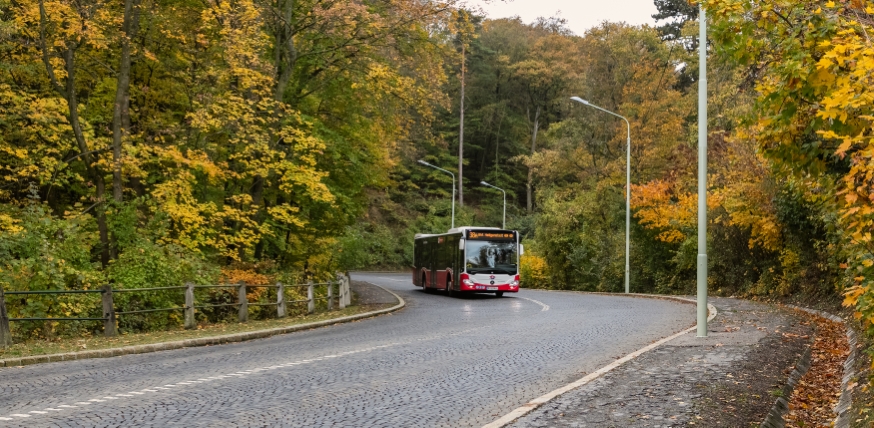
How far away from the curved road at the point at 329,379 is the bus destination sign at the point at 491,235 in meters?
15.9

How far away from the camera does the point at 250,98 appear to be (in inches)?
966

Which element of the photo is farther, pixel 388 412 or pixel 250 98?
pixel 250 98

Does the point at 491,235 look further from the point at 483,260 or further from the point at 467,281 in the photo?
the point at 467,281

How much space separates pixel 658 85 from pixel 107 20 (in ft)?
110

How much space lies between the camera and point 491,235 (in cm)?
3419

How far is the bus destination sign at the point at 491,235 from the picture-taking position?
111 feet

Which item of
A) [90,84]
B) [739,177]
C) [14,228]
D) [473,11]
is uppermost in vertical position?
[473,11]

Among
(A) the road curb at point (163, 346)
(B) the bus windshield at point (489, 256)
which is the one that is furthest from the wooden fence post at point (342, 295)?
(B) the bus windshield at point (489, 256)

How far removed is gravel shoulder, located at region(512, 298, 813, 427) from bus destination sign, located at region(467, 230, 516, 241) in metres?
19.4

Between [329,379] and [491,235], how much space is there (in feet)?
79.3

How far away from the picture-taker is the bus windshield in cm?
3388

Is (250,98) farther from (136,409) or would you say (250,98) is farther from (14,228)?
(136,409)

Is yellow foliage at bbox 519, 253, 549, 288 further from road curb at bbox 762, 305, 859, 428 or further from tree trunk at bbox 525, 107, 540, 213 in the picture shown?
road curb at bbox 762, 305, 859, 428

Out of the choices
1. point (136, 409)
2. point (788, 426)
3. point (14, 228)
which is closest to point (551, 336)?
point (788, 426)
